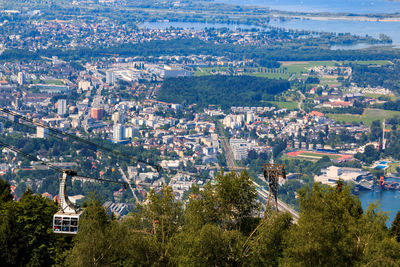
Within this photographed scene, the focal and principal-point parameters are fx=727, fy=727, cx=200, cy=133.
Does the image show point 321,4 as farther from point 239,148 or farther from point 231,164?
point 231,164

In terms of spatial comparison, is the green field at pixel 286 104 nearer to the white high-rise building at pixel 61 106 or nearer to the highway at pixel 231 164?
the highway at pixel 231 164

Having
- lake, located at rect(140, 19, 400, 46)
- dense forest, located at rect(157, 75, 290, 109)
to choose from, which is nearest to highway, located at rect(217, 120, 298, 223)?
dense forest, located at rect(157, 75, 290, 109)

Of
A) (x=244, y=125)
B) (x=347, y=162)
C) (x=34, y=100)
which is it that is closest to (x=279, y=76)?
(x=244, y=125)

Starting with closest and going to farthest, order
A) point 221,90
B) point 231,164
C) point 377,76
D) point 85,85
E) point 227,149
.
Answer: point 231,164
point 227,149
point 221,90
point 85,85
point 377,76

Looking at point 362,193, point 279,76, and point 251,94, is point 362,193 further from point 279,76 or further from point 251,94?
point 279,76

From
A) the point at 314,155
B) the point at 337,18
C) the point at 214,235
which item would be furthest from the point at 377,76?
the point at 337,18

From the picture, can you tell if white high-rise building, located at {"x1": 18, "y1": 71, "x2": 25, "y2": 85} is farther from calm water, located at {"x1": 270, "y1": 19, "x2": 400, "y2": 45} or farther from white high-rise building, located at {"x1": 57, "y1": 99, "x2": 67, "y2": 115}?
calm water, located at {"x1": 270, "y1": 19, "x2": 400, "y2": 45}

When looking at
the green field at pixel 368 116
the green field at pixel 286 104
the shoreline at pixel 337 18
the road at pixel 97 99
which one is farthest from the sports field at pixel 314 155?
the shoreline at pixel 337 18
